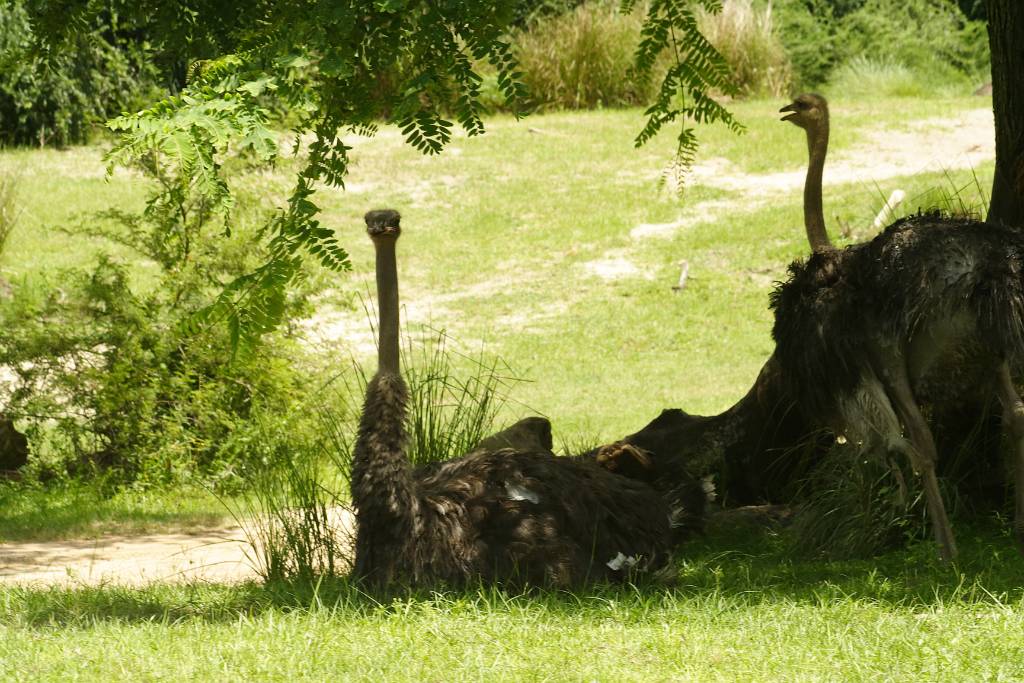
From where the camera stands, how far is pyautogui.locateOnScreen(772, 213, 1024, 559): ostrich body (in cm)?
550

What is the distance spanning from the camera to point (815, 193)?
689 cm

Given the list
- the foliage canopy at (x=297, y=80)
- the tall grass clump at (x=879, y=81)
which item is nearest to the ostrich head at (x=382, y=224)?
the foliage canopy at (x=297, y=80)

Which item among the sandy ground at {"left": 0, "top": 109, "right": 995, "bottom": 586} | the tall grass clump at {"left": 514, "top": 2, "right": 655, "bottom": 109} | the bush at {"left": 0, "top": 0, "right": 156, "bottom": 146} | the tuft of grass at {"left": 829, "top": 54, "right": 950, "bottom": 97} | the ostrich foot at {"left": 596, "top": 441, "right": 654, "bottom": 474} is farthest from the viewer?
the tuft of grass at {"left": 829, "top": 54, "right": 950, "bottom": 97}

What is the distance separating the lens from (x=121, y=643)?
16.1 feet

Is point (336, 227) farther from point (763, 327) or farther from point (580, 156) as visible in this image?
point (763, 327)

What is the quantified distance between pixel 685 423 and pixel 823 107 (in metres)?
1.88

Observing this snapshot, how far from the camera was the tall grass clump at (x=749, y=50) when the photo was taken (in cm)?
2353

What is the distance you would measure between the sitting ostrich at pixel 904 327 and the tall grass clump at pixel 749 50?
705 inches

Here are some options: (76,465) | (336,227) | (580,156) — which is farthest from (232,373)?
(580,156)

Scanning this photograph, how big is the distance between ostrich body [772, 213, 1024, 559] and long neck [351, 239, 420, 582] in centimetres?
171

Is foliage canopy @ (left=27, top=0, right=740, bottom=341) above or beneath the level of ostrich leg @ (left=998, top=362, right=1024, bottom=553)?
above

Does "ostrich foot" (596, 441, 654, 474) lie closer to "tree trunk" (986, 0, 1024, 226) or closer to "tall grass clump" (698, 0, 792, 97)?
"tree trunk" (986, 0, 1024, 226)

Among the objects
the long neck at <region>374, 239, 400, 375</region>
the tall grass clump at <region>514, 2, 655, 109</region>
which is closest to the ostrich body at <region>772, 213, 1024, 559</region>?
the long neck at <region>374, 239, 400, 375</region>

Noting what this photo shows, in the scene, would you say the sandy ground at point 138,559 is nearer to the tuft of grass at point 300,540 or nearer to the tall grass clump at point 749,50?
the tuft of grass at point 300,540
